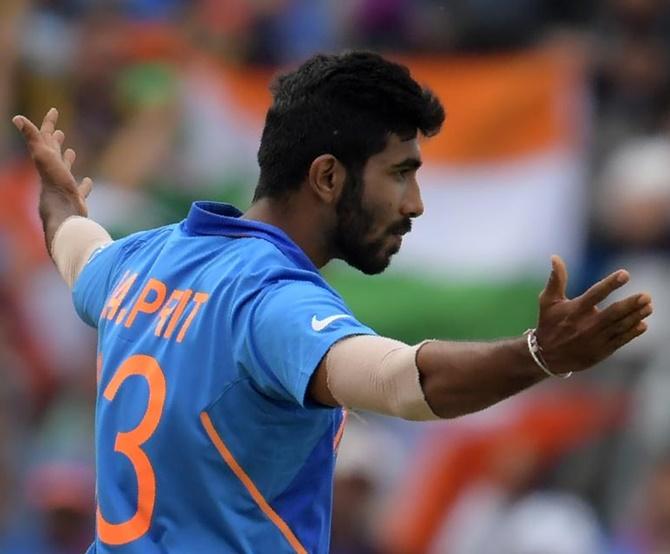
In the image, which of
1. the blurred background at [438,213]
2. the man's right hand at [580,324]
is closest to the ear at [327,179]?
the man's right hand at [580,324]

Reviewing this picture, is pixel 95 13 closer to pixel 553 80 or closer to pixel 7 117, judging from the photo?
pixel 7 117

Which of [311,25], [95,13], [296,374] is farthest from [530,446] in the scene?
[296,374]

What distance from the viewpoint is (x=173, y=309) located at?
4.48 meters

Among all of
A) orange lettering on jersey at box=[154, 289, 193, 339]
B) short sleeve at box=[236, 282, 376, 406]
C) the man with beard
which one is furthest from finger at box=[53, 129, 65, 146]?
short sleeve at box=[236, 282, 376, 406]

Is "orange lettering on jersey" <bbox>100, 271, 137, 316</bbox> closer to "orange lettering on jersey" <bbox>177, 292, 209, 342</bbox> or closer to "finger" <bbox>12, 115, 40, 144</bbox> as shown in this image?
"orange lettering on jersey" <bbox>177, 292, 209, 342</bbox>

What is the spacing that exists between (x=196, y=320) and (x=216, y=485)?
Result: 0.38m

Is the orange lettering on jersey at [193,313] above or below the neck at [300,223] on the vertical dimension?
below

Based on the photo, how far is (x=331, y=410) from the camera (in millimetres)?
4348

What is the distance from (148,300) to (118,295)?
0.19m

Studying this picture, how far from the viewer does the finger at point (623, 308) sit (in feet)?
12.0

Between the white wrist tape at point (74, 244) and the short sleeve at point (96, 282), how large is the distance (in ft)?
0.29

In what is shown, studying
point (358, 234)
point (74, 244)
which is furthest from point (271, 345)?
point (74, 244)

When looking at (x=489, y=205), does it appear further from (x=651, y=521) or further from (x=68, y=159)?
(x=68, y=159)

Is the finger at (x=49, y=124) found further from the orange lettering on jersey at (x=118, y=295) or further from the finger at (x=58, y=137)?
the orange lettering on jersey at (x=118, y=295)
